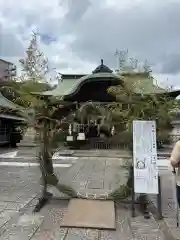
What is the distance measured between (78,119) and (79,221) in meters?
2.20

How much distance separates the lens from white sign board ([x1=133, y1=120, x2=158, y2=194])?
518 cm

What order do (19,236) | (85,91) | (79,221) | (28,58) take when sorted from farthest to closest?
(28,58), (85,91), (79,221), (19,236)

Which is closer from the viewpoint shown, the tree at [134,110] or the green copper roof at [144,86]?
the tree at [134,110]

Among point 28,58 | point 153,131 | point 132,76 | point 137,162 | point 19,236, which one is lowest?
point 19,236

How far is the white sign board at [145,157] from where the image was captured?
5.18 meters

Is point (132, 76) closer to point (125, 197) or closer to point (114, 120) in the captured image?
point (114, 120)

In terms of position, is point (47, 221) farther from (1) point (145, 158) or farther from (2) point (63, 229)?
(1) point (145, 158)

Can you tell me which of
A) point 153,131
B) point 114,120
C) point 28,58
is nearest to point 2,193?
point 114,120

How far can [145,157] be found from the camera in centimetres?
527

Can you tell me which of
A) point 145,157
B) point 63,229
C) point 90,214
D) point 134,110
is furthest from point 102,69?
point 63,229

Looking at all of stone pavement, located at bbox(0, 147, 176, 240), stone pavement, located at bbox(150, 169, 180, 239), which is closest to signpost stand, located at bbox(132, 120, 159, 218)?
stone pavement, located at bbox(150, 169, 180, 239)

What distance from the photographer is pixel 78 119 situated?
6309 millimetres

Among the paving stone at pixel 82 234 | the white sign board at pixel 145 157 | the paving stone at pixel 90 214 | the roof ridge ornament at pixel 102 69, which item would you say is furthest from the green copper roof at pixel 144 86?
the roof ridge ornament at pixel 102 69

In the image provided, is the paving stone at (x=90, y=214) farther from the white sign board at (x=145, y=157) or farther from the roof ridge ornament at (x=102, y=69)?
the roof ridge ornament at (x=102, y=69)
